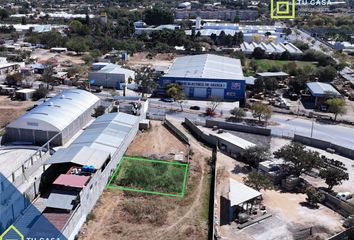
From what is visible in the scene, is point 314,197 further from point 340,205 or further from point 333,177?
point 333,177

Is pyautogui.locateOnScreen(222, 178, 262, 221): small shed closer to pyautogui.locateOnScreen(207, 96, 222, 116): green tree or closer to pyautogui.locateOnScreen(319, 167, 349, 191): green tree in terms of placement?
pyautogui.locateOnScreen(319, 167, 349, 191): green tree

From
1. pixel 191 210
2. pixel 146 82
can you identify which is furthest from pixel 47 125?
pixel 146 82

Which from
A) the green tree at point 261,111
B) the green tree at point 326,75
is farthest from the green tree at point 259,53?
the green tree at point 261,111

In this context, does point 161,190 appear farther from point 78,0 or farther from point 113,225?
point 78,0

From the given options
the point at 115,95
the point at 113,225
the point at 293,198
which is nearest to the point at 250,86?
the point at 115,95

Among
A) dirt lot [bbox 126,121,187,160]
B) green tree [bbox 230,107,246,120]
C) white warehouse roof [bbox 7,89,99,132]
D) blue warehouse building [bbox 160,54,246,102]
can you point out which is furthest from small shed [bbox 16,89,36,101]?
green tree [bbox 230,107,246,120]

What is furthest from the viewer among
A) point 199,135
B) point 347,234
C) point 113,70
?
point 113,70

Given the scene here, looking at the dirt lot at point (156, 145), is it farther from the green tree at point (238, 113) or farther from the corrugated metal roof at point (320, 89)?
the corrugated metal roof at point (320, 89)
